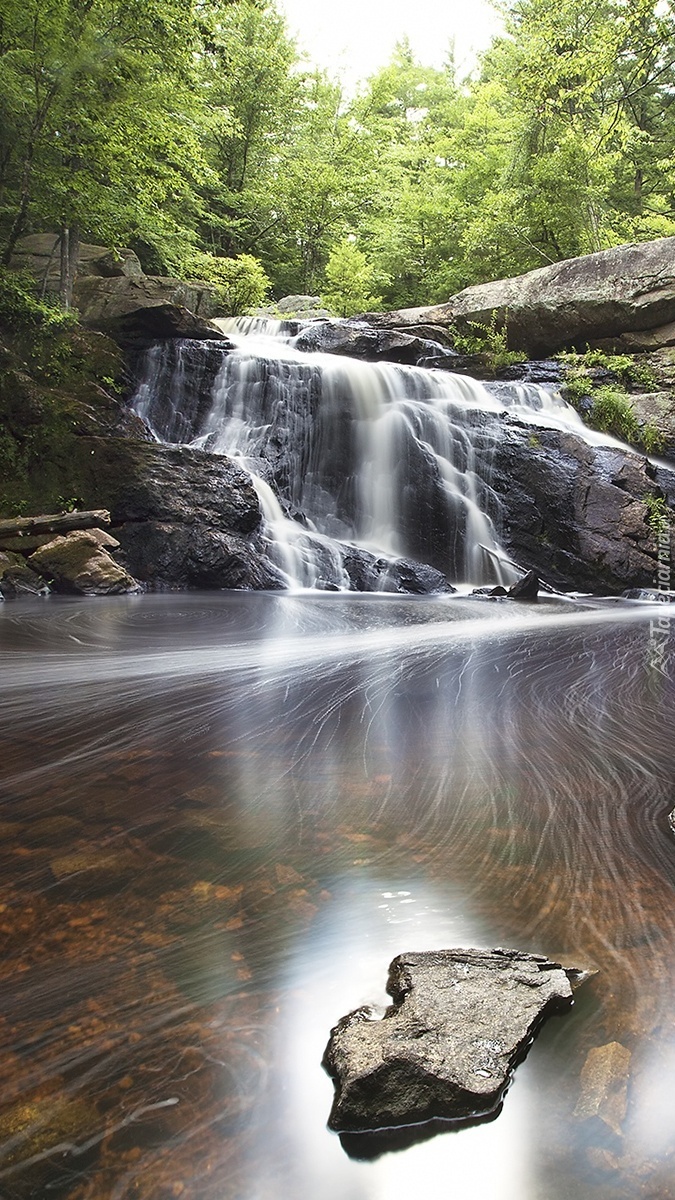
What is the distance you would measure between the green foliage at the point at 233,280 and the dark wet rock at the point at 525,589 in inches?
440

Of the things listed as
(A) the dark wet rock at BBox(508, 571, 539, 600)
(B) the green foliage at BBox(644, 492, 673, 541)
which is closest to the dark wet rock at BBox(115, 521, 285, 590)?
(A) the dark wet rock at BBox(508, 571, 539, 600)

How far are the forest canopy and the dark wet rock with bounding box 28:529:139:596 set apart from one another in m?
5.18

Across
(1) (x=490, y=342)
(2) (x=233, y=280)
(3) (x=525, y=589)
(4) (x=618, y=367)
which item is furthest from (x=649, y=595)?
(2) (x=233, y=280)

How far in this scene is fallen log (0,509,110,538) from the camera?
24.6 feet

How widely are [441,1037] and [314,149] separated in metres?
24.3

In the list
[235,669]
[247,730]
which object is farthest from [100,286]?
[247,730]

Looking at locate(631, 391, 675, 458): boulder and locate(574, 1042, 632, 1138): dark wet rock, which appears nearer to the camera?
locate(574, 1042, 632, 1138): dark wet rock

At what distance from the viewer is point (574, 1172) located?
2.42 ft

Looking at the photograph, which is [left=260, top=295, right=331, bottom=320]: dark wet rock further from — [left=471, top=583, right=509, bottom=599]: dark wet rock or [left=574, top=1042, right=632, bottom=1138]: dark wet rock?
[left=574, top=1042, right=632, bottom=1138]: dark wet rock

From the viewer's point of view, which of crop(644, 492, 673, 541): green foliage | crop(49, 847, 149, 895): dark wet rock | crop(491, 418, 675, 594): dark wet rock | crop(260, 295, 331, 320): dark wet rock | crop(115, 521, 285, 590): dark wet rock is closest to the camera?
crop(49, 847, 149, 895): dark wet rock

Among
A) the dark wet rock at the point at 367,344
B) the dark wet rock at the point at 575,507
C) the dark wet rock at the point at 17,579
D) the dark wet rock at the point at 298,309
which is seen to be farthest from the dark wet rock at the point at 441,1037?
the dark wet rock at the point at 298,309

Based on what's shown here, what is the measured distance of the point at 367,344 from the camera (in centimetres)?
1348

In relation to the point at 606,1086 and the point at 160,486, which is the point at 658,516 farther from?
the point at 606,1086

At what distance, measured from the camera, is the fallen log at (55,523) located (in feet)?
24.6
